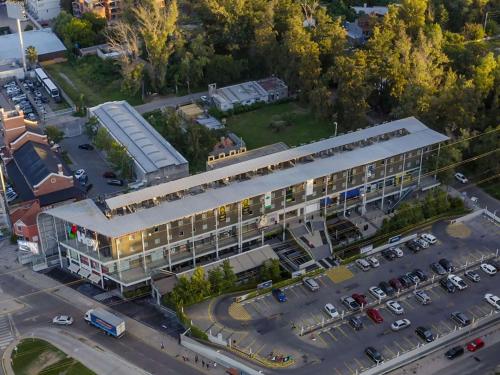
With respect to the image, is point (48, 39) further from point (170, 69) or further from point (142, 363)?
point (142, 363)

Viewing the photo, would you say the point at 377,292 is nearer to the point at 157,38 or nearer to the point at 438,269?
the point at 438,269

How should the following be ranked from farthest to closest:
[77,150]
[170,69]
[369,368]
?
[170,69]
[77,150]
[369,368]

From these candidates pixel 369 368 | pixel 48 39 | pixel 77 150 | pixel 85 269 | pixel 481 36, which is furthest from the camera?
pixel 48 39

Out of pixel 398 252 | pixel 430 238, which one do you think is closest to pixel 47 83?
pixel 398 252

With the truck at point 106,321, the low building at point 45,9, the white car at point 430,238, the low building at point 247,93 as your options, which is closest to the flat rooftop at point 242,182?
the truck at point 106,321

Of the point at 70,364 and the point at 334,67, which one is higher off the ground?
the point at 334,67

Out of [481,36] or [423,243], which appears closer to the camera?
[423,243]

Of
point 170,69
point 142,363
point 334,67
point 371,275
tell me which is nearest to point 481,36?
point 334,67
